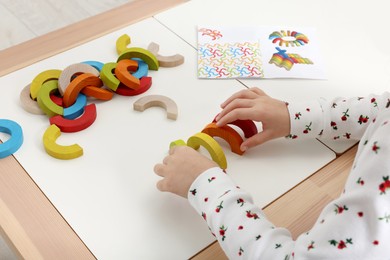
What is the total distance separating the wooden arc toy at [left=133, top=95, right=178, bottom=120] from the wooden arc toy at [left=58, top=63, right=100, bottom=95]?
4.0 inches

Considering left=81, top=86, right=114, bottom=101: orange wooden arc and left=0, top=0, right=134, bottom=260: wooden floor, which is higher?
left=0, top=0, right=134, bottom=260: wooden floor

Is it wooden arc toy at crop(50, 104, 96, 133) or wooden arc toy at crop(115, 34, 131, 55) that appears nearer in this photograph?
wooden arc toy at crop(50, 104, 96, 133)

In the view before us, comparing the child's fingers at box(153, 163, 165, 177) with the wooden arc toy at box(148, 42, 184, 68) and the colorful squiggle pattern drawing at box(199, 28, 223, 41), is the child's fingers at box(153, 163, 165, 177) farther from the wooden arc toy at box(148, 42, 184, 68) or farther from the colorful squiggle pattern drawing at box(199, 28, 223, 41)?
the colorful squiggle pattern drawing at box(199, 28, 223, 41)

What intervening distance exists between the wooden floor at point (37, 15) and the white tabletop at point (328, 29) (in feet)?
2.88

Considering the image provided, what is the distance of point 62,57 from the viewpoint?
3.19 ft

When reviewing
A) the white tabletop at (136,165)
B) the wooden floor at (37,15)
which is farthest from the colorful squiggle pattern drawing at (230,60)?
the wooden floor at (37,15)

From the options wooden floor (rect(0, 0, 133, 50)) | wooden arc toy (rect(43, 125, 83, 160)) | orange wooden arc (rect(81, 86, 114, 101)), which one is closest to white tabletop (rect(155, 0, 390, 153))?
orange wooden arc (rect(81, 86, 114, 101))

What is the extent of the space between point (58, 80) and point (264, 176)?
0.39 m

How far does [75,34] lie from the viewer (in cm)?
102

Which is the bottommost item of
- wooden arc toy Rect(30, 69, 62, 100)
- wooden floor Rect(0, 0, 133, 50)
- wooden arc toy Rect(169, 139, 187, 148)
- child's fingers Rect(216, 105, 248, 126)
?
child's fingers Rect(216, 105, 248, 126)

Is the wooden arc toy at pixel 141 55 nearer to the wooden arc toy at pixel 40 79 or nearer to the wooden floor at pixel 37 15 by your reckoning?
the wooden arc toy at pixel 40 79

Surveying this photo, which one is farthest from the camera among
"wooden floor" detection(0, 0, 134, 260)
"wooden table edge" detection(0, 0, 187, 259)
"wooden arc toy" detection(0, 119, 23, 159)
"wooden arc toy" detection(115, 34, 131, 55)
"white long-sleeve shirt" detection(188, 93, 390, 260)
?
"wooden floor" detection(0, 0, 134, 260)

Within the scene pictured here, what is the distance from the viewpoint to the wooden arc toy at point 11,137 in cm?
78

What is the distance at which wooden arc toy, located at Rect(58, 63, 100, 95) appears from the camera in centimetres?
89
